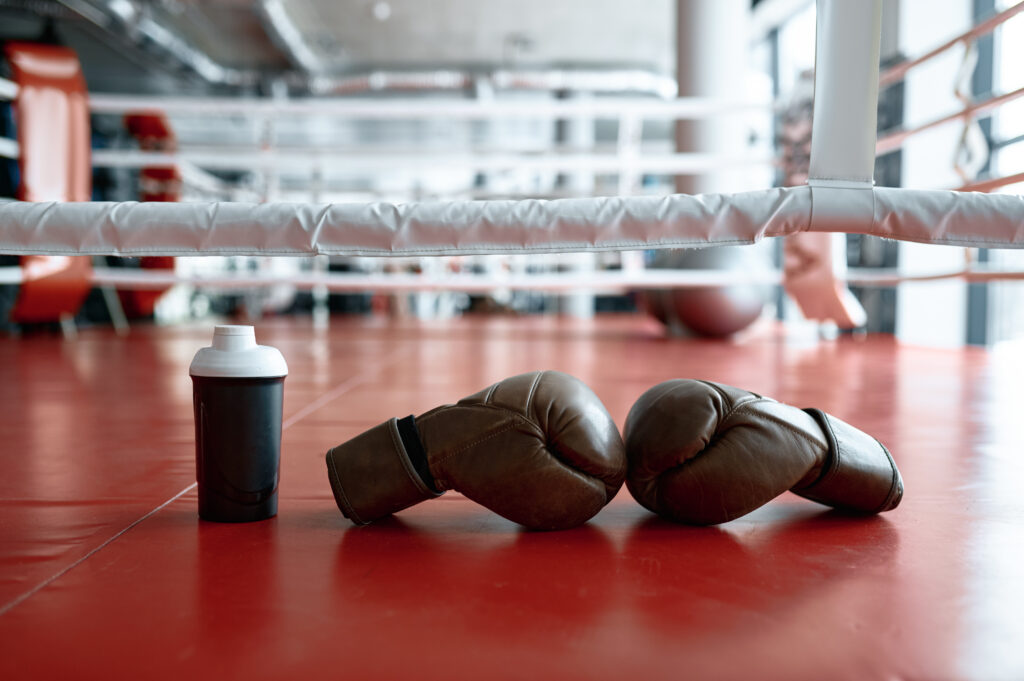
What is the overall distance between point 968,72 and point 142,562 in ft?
7.37

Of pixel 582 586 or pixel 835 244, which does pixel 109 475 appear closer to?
pixel 582 586

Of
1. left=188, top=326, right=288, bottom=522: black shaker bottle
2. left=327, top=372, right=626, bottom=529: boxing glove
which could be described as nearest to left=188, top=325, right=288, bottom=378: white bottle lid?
left=188, top=326, right=288, bottom=522: black shaker bottle

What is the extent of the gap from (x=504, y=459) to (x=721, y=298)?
269 cm

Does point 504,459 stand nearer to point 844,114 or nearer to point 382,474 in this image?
point 382,474

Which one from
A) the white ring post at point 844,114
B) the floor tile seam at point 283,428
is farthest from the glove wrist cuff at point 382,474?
the white ring post at point 844,114

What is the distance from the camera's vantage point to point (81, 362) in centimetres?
221

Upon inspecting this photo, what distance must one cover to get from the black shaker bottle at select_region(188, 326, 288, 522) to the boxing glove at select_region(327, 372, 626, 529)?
71mm

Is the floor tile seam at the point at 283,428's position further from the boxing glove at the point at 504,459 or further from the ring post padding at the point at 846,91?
the ring post padding at the point at 846,91

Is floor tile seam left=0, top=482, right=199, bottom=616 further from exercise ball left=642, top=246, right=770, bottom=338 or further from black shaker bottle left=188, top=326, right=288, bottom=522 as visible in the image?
exercise ball left=642, top=246, right=770, bottom=338

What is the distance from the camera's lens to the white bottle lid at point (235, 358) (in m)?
0.64

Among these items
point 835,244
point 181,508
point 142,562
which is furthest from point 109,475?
point 835,244

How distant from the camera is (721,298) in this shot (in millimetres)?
3145

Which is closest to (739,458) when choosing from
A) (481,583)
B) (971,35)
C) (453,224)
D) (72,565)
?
(481,583)

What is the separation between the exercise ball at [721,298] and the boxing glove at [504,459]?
2.52 meters
